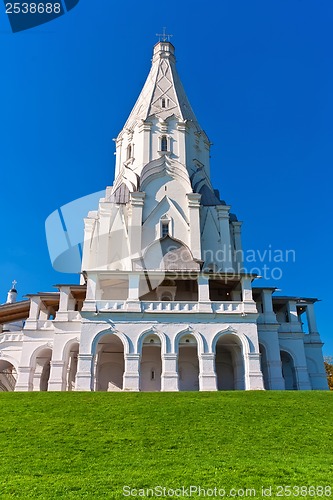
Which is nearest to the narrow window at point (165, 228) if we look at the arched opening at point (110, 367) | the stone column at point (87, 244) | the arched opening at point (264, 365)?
the stone column at point (87, 244)

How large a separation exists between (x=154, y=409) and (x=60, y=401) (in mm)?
3842

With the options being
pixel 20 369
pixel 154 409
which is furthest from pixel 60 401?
pixel 20 369

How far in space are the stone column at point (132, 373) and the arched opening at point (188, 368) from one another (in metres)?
3.48

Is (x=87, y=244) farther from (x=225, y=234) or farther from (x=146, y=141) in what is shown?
(x=225, y=234)

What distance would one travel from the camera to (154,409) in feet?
48.6

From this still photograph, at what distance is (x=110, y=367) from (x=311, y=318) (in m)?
14.2

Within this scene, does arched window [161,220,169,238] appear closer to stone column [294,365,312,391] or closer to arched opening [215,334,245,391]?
arched opening [215,334,245,391]

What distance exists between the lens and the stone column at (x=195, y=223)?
1164 inches

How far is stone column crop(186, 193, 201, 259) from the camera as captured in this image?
29.6 metres

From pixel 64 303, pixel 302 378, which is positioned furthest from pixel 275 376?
pixel 64 303

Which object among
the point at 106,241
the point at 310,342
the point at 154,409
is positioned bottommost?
the point at 154,409

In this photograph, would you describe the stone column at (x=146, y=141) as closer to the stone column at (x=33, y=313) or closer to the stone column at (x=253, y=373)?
the stone column at (x=33, y=313)

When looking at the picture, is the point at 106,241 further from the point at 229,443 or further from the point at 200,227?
the point at 229,443

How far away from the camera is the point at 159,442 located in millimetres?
11805
